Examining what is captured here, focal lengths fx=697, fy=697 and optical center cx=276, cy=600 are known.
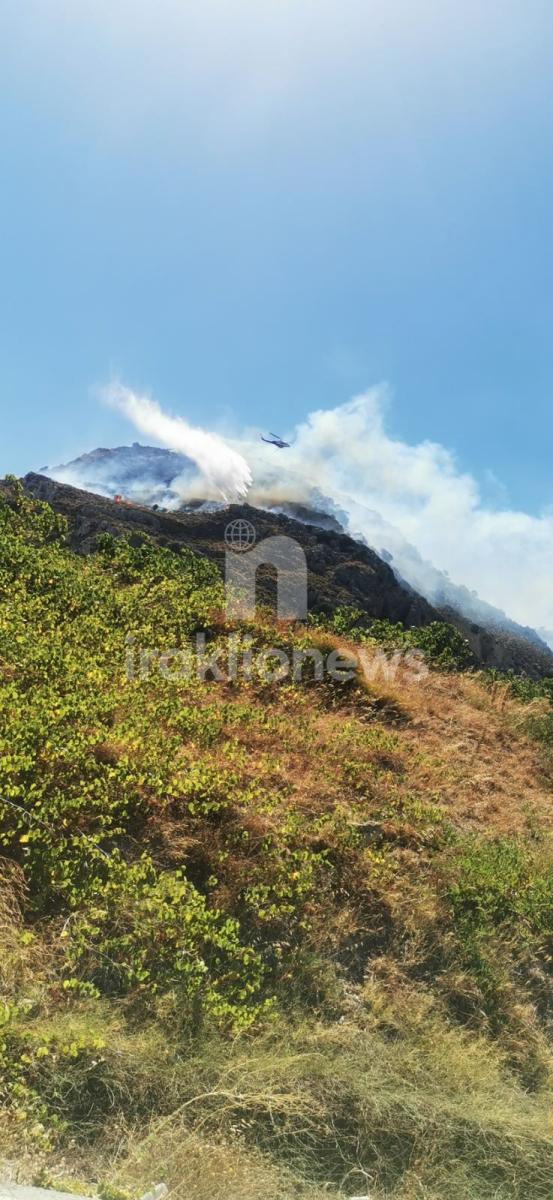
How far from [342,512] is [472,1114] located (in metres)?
42.3

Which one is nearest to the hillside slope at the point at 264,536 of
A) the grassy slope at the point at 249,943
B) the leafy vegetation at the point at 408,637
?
the leafy vegetation at the point at 408,637

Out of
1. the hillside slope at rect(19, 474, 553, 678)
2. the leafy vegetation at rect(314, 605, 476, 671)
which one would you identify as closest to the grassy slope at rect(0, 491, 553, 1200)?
the leafy vegetation at rect(314, 605, 476, 671)

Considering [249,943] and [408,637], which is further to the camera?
[408,637]

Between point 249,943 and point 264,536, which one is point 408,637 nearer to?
point 264,536

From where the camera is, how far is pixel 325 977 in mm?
4836

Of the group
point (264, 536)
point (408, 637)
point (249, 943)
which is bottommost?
point (249, 943)

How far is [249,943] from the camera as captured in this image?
489 cm

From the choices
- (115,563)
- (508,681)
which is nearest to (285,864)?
(115,563)

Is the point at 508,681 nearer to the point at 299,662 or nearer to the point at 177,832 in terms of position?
the point at 299,662

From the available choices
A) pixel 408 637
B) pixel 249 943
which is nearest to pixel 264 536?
pixel 408 637

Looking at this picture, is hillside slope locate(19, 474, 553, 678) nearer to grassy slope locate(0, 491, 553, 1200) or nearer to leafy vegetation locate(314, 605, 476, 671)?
leafy vegetation locate(314, 605, 476, 671)

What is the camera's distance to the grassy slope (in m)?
3.73

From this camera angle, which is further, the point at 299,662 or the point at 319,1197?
the point at 299,662

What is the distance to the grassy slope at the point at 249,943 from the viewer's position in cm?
373
